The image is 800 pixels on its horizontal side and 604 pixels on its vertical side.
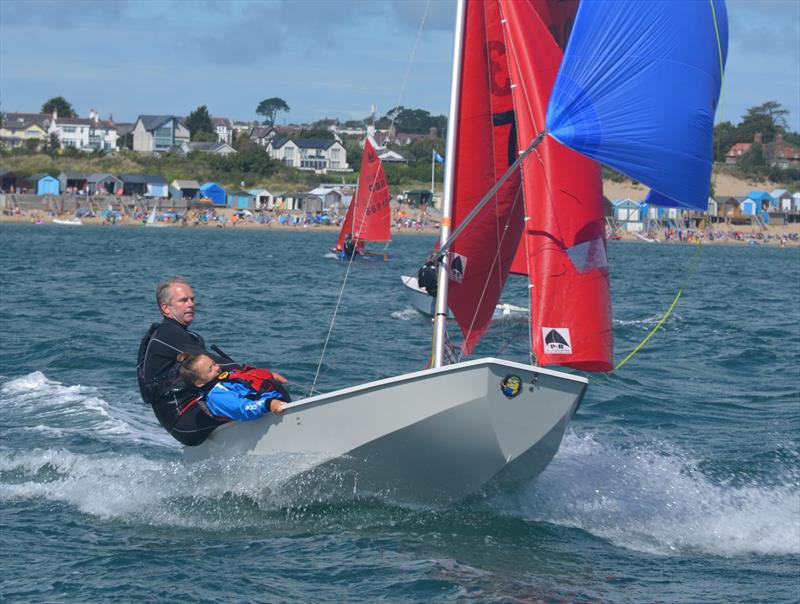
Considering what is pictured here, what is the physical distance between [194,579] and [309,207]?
319 feet

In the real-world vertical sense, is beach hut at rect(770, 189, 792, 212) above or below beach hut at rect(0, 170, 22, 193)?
above

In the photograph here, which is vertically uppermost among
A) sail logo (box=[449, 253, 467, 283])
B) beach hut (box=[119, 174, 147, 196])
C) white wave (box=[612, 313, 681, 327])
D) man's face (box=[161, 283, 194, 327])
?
beach hut (box=[119, 174, 147, 196])

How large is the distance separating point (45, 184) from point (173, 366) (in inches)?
3704

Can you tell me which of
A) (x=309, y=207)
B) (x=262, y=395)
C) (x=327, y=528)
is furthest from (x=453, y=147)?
(x=309, y=207)

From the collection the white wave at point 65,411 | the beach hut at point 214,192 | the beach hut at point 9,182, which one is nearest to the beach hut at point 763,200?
the beach hut at point 214,192

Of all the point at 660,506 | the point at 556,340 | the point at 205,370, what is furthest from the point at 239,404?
the point at 660,506

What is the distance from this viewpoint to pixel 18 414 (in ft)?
40.7

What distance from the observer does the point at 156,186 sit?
100 meters

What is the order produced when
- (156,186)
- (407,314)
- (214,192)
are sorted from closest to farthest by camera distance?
(407,314)
(156,186)
(214,192)

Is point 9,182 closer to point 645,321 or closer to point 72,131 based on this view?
point 72,131

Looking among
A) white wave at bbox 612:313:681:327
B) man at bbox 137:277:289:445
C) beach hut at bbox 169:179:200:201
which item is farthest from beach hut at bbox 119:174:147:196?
man at bbox 137:277:289:445

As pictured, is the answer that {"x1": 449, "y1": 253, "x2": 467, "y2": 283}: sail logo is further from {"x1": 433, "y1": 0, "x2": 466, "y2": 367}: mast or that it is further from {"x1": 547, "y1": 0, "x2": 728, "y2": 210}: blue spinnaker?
{"x1": 547, "y1": 0, "x2": 728, "y2": 210}: blue spinnaker

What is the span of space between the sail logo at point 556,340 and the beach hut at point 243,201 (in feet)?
308

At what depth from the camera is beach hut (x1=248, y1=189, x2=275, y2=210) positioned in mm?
102312
